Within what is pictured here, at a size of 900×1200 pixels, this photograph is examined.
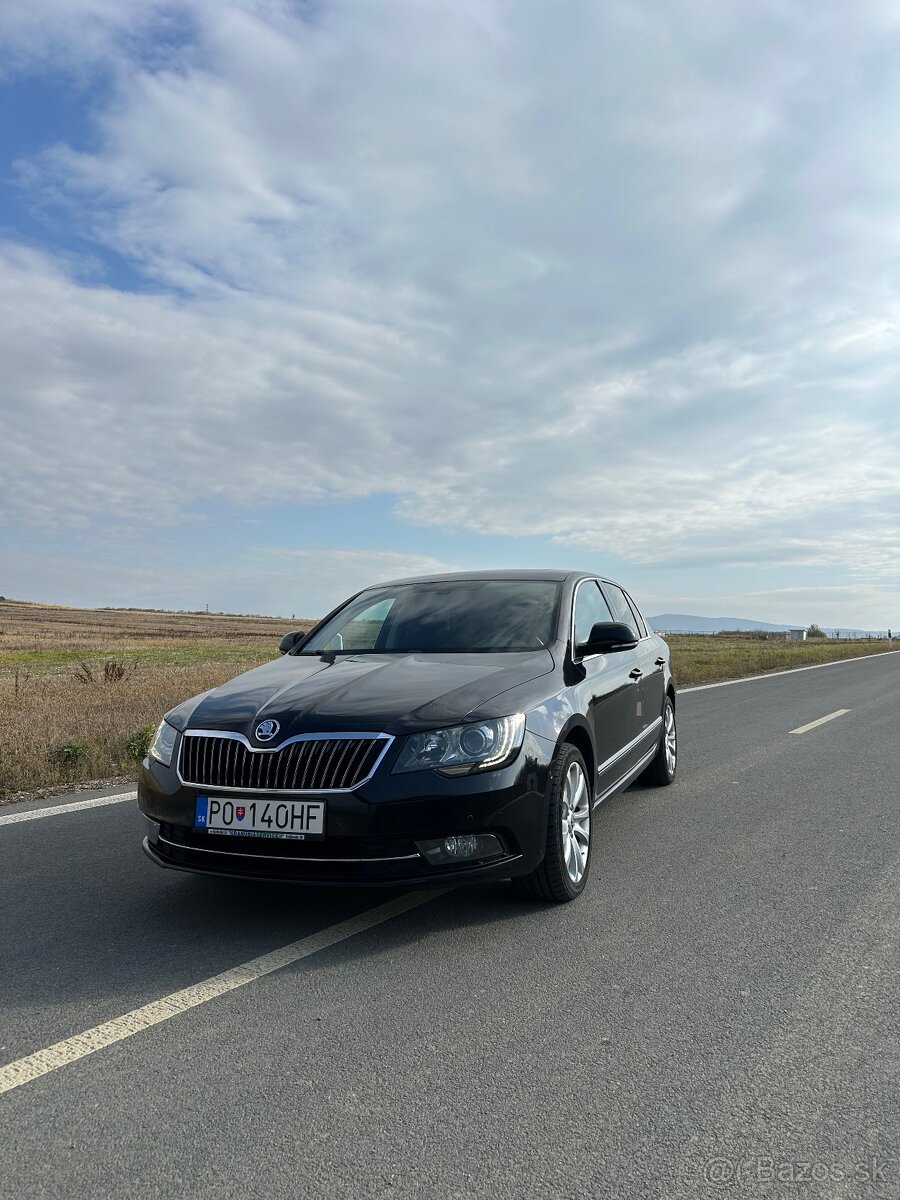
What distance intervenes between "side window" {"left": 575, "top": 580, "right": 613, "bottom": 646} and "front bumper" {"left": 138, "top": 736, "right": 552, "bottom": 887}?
160cm

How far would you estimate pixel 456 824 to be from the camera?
3.58 meters

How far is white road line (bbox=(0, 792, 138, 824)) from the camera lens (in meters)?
5.83

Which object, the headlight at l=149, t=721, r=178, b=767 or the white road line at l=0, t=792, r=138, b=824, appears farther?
the white road line at l=0, t=792, r=138, b=824

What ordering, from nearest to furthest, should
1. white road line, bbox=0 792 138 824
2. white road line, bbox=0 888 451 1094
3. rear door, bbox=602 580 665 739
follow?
white road line, bbox=0 888 451 1094 → white road line, bbox=0 792 138 824 → rear door, bbox=602 580 665 739

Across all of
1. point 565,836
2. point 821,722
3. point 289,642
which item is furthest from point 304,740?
point 821,722

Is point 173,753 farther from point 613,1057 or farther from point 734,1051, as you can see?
point 734,1051

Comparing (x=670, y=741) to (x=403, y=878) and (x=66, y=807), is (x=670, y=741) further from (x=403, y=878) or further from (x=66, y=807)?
(x=66, y=807)

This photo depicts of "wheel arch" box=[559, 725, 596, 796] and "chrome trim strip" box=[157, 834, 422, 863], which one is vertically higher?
"wheel arch" box=[559, 725, 596, 796]

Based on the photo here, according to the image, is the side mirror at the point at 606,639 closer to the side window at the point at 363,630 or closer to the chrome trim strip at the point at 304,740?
the side window at the point at 363,630

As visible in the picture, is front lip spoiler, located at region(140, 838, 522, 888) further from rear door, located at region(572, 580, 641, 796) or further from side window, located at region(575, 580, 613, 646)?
side window, located at region(575, 580, 613, 646)

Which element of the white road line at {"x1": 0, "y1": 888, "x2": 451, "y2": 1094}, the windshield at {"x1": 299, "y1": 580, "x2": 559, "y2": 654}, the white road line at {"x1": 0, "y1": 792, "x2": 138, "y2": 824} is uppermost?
the windshield at {"x1": 299, "y1": 580, "x2": 559, "y2": 654}

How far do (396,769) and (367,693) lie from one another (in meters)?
0.55

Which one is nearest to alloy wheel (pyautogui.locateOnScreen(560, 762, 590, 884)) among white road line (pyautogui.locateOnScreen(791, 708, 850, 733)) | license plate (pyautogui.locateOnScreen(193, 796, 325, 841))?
license plate (pyautogui.locateOnScreen(193, 796, 325, 841))

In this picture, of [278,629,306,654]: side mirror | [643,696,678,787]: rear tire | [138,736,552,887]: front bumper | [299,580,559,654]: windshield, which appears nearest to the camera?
[138,736,552,887]: front bumper
